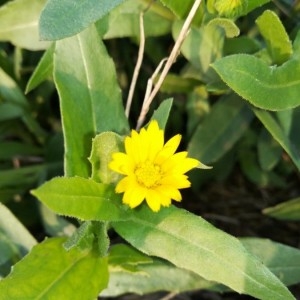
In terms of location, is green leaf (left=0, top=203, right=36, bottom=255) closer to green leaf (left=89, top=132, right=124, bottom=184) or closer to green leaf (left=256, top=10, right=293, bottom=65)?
green leaf (left=89, top=132, right=124, bottom=184)

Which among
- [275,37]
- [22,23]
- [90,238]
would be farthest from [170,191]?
[22,23]

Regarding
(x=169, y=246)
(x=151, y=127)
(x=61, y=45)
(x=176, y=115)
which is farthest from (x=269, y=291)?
(x=176, y=115)

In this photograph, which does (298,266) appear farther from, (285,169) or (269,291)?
(285,169)

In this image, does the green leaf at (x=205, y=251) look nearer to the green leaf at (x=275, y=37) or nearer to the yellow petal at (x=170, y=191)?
the yellow petal at (x=170, y=191)

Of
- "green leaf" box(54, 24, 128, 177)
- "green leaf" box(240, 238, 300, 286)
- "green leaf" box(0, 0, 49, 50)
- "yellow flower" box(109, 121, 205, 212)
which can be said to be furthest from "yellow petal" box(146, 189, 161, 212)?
"green leaf" box(0, 0, 49, 50)

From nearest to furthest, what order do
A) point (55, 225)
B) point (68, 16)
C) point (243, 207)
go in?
point (68, 16) → point (55, 225) → point (243, 207)

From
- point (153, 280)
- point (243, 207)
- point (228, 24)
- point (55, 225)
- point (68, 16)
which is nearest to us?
point (68, 16)

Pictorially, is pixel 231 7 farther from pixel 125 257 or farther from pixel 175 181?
pixel 125 257
